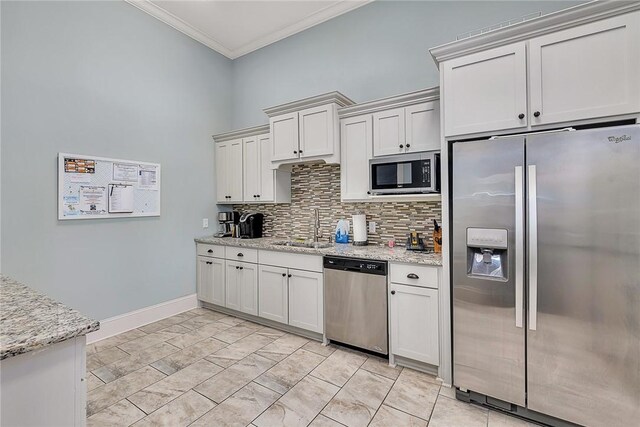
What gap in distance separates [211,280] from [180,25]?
3.22 meters

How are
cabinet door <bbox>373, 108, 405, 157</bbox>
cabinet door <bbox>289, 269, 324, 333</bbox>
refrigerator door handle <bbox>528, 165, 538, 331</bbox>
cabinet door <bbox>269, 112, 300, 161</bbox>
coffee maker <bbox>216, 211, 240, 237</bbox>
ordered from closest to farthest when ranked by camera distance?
refrigerator door handle <bbox>528, 165, 538, 331</bbox>
cabinet door <bbox>373, 108, 405, 157</bbox>
cabinet door <bbox>289, 269, 324, 333</bbox>
cabinet door <bbox>269, 112, 300, 161</bbox>
coffee maker <bbox>216, 211, 240, 237</bbox>

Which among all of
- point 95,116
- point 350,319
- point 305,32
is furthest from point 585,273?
point 95,116

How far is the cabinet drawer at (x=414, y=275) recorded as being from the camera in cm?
226

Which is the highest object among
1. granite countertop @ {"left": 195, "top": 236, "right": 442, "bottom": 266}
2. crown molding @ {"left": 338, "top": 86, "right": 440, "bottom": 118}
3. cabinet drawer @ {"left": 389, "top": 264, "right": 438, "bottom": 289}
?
crown molding @ {"left": 338, "top": 86, "right": 440, "bottom": 118}

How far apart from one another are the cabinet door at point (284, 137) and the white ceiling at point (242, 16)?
4.35 feet

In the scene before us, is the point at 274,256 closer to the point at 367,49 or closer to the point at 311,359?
the point at 311,359

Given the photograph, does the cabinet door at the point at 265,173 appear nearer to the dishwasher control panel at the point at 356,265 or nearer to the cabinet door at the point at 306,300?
the cabinet door at the point at 306,300

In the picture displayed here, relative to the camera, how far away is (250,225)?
3.83 metres

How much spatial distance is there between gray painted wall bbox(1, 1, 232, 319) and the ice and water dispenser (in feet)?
10.8

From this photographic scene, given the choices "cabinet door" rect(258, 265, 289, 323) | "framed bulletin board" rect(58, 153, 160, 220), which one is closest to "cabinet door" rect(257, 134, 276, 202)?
"cabinet door" rect(258, 265, 289, 323)

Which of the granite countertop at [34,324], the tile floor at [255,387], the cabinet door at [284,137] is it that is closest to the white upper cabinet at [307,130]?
the cabinet door at [284,137]

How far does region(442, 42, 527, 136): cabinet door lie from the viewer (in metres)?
1.90

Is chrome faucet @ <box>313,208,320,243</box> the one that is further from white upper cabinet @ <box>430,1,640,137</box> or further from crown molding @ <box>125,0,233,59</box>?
crown molding @ <box>125,0,233,59</box>

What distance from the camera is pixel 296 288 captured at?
9.81 ft
